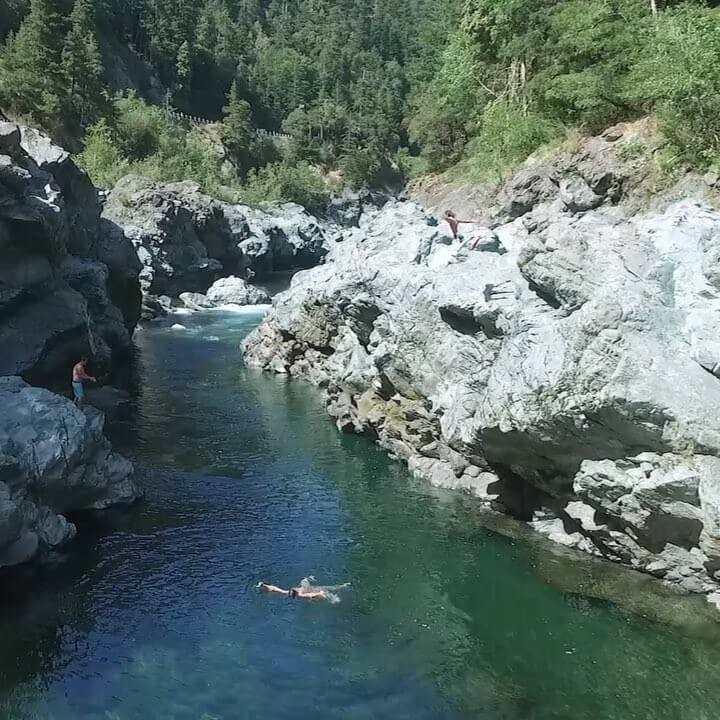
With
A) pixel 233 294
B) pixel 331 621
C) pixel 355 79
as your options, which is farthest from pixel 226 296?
pixel 355 79

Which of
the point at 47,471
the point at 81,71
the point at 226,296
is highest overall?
the point at 81,71

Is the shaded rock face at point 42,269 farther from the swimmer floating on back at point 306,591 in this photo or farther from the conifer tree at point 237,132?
the conifer tree at point 237,132

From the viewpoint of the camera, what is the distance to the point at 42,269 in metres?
31.5

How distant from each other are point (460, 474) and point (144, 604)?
1199 cm

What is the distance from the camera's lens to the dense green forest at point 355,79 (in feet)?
118

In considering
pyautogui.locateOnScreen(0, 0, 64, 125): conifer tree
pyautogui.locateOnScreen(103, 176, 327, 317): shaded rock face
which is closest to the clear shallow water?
pyautogui.locateOnScreen(103, 176, 327, 317): shaded rock face

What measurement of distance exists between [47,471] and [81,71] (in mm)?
77814

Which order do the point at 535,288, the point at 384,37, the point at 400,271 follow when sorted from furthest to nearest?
the point at 384,37, the point at 400,271, the point at 535,288

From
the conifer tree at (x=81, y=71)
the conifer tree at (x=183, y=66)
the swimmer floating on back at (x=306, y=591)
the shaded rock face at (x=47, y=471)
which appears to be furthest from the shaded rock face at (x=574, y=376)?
the conifer tree at (x=183, y=66)

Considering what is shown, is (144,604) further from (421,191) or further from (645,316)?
(421,191)

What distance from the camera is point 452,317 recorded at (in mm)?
26188

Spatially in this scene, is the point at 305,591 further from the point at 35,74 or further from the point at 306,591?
the point at 35,74

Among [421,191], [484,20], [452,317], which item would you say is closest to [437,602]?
[452,317]

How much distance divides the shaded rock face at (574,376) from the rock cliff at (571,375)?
46 millimetres
